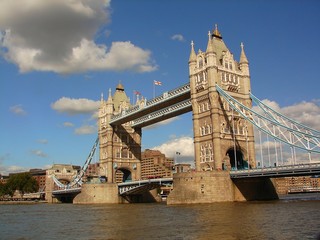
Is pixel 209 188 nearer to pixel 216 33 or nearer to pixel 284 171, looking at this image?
pixel 284 171

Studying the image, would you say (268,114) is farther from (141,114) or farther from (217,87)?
(141,114)

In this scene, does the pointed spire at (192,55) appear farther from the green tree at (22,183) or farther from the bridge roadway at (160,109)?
the green tree at (22,183)

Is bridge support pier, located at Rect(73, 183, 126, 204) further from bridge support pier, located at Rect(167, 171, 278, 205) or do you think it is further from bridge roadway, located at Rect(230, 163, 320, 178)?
bridge roadway, located at Rect(230, 163, 320, 178)

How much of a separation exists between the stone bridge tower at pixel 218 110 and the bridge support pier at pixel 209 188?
4.11 m

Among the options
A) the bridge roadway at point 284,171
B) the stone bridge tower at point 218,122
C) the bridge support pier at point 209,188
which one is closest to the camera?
the bridge roadway at point 284,171

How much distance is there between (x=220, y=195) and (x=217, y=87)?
17.4 meters

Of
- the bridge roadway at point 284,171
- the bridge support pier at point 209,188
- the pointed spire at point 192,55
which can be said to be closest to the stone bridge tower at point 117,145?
the pointed spire at point 192,55

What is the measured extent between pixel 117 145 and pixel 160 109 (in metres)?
19.3

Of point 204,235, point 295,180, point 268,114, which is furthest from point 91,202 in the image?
point 295,180

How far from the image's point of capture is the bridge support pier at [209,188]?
54406 millimetres

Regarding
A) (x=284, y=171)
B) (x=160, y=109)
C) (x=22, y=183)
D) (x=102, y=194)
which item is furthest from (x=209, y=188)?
(x=22, y=183)

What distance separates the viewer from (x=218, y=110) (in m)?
62.1

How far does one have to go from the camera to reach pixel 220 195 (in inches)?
2144

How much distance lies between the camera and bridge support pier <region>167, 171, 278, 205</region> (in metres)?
54.4
